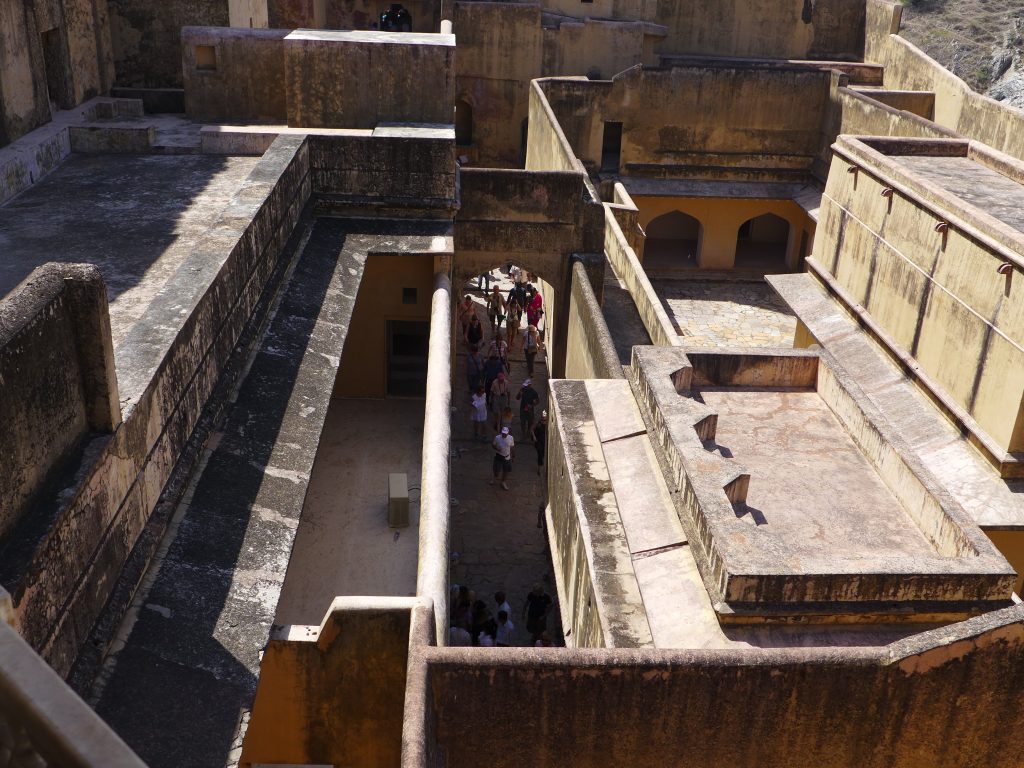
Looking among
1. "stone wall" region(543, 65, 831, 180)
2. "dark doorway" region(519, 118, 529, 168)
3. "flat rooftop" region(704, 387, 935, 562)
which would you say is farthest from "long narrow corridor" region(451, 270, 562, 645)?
"dark doorway" region(519, 118, 529, 168)

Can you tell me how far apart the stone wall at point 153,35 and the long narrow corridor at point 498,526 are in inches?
264

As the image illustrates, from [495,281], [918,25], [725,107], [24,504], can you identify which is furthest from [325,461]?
[918,25]

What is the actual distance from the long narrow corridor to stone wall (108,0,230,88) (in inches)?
264

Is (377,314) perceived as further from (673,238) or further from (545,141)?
(673,238)

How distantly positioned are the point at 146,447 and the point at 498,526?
25.8ft

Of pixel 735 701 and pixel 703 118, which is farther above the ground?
pixel 703 118

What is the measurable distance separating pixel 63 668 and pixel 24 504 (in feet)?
2.66

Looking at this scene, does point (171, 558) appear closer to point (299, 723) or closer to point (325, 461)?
point (299, 723)

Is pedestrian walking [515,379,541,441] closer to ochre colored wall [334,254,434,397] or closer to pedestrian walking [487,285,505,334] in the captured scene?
ochre colored wall [334,254,434,397]

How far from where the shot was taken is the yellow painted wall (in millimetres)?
25016

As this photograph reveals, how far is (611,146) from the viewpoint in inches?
1006

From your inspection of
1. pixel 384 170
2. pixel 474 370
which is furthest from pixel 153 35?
pixel 474 370

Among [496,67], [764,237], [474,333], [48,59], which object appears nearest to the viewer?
[48,59]

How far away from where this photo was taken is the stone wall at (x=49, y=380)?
507 cm
